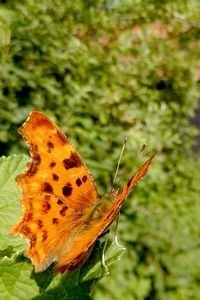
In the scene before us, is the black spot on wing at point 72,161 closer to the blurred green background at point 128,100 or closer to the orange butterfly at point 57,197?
the orange butterfly at point 57,197

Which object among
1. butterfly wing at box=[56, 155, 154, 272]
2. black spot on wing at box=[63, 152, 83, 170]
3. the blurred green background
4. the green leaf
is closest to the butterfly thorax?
butterfly wing at box=[56, 155, 154, 272]

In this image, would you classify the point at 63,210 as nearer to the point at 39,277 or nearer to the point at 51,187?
the point at 51,187

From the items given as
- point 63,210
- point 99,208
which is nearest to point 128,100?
point 99,208

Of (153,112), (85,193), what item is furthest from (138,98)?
(85,193)

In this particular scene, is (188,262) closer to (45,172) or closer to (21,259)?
(45,172)

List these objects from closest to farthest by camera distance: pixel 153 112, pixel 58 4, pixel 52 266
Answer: pixel 52 266 → pixel 58 4 → pixel 153 112

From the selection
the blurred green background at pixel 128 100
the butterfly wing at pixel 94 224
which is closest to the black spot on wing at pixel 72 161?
the butterfly wing at pixel 94 224

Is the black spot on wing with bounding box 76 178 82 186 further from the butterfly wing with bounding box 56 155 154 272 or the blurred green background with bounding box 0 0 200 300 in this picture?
the blurred green background with bounding box 0 0 200 300
